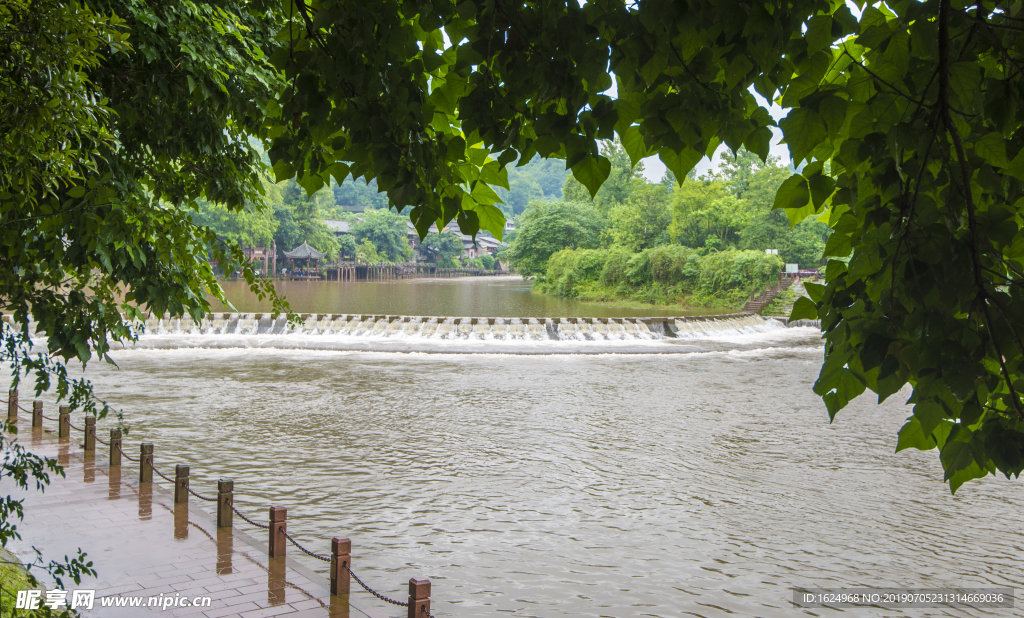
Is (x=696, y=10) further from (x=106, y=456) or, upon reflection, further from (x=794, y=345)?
(x=794, y=345)

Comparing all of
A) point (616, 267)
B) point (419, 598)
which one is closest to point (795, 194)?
point (419, 598)

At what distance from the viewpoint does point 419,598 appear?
496cm

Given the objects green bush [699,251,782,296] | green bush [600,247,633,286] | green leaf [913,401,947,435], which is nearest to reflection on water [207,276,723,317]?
green bush [699,251,782,296]

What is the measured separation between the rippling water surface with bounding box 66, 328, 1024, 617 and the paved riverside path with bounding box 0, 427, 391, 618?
832mm

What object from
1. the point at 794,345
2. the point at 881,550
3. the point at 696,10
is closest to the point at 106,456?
the point at 881,550

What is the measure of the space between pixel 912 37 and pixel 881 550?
276 inches

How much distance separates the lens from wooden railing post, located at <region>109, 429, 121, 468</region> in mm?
9086

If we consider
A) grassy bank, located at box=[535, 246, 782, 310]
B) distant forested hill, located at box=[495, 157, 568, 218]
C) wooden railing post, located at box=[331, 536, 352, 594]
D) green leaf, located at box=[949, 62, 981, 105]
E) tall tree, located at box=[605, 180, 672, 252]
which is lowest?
wooden railing post, located at box=[331, 536, 352, 594]

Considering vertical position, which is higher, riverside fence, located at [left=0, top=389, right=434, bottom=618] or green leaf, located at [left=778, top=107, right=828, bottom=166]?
green leaf, located at [left=778, top=107, right=828, bottom=166]

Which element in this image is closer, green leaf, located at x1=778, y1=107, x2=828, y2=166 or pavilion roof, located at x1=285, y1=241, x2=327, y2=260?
green leaf, located at x1=778, y1=107, x2=828, y2=166

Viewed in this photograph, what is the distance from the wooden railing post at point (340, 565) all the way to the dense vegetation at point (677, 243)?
119 feet

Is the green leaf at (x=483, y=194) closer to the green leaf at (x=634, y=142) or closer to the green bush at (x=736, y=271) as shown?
the green leaf at (x=634, y=142)

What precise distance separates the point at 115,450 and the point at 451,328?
16226mm

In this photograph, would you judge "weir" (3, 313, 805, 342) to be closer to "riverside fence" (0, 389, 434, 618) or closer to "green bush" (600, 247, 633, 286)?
"riverside fence" (0, 389, 434, 618)
